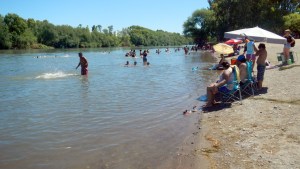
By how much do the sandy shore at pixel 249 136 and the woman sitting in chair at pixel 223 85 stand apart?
1.42 feet

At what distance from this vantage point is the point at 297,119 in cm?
736

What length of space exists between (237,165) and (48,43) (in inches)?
4976

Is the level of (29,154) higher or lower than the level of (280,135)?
lower

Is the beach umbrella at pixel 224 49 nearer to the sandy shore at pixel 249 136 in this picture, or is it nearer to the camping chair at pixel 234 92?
the camping chair at pixel 234 92

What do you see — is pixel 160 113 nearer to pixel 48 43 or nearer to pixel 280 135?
pixel 280 135

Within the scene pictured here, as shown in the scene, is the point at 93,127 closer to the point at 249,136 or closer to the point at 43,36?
the point at 249,136

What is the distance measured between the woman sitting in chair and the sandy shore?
0.43 metres

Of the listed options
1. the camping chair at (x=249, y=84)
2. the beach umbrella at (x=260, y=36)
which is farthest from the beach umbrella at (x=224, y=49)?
the camping chair at (x=249, y=84)

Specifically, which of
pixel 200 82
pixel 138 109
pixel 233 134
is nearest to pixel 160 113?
pixel 138 109

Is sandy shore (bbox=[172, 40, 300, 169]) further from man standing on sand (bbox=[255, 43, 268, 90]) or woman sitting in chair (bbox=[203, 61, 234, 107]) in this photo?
man standing on sand (bbox=[255, 43, 268, 90])

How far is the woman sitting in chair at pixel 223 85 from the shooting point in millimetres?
9851

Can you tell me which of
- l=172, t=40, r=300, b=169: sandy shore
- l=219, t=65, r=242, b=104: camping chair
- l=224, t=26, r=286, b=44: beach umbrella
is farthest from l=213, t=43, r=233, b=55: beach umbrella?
l=172, t=40, r=300, b=169: sandy shore

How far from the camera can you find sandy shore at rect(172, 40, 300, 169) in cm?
572

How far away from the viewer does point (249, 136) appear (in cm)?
691
